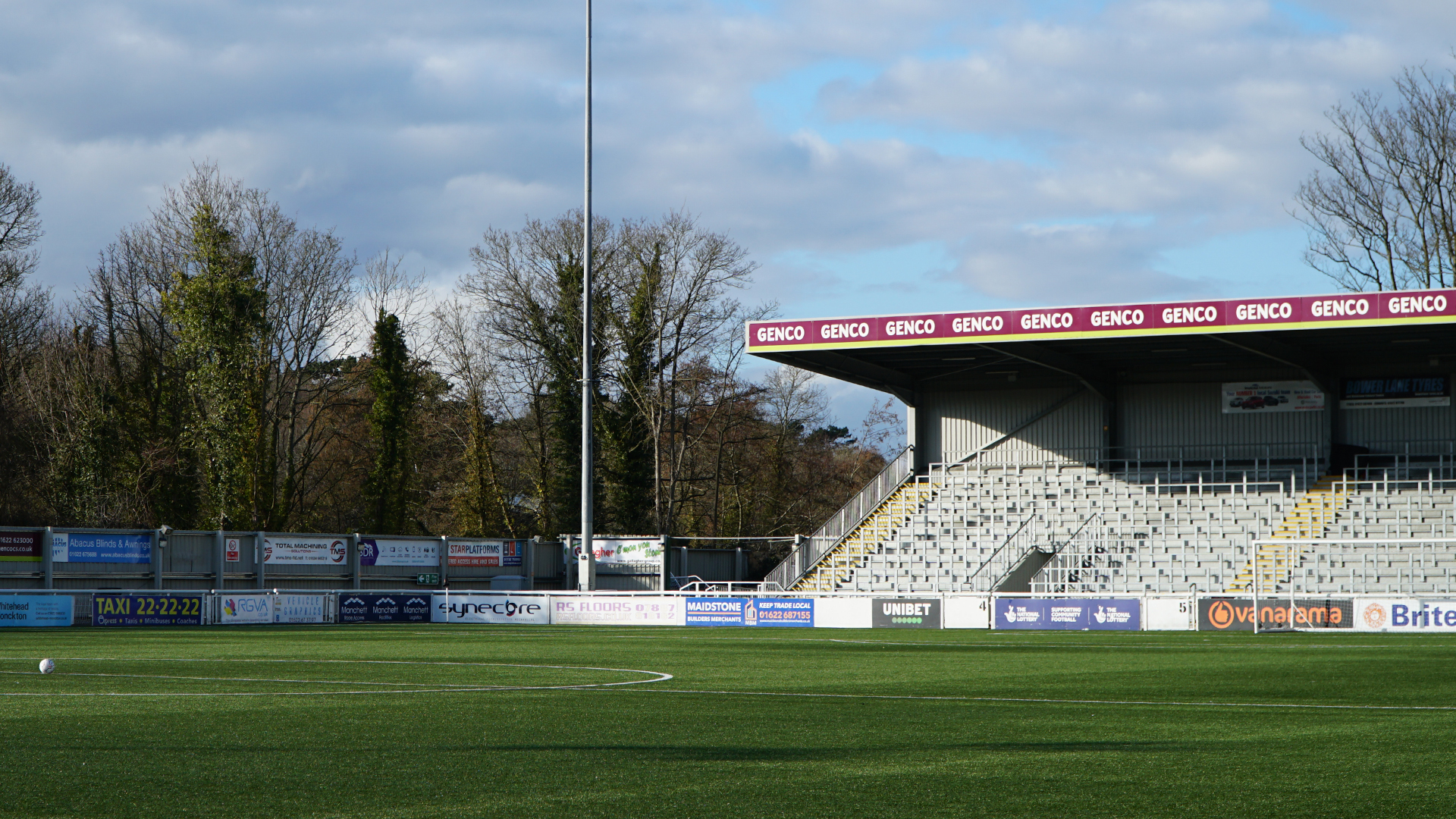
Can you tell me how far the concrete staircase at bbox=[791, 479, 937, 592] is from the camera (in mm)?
46750

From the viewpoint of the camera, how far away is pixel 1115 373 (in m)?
49.6

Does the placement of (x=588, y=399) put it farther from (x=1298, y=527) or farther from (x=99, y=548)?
(x=1298, y=527)

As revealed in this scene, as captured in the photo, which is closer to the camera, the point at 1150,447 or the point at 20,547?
the point at 20,547

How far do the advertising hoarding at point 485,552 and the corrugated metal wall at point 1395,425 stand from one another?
27673 mm

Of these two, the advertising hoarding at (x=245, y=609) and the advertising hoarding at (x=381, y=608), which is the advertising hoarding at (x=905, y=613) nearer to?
the advertising hoarding at (x=381, y=608)

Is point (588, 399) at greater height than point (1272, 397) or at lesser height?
lesser

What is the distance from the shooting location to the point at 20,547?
39500mm

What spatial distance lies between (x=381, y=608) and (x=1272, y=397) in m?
28.2

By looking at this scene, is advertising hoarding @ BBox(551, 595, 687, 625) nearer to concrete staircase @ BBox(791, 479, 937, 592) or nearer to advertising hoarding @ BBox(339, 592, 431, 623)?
advertising hoarding @ BBox(339, 592, 431, 623)

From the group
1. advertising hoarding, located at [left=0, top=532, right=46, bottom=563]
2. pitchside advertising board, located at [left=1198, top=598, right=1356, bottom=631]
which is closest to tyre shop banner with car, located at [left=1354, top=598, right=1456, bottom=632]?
pitchside advertising board, located at [left=1198, top=598, right=1356, bottom=631]

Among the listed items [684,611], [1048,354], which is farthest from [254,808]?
[1048,354]

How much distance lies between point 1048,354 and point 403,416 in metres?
27.3

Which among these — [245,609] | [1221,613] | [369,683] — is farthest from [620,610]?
[369,683]

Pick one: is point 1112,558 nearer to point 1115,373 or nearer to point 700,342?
point 1115,373
